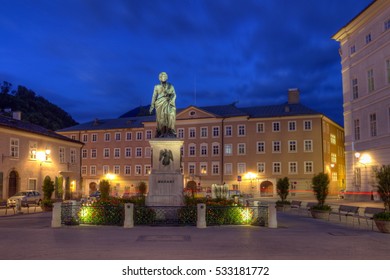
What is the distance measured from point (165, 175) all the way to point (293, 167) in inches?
1867

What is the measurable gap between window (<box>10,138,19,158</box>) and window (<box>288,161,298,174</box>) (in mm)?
38408

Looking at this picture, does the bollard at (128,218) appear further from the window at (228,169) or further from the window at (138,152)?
the window at (138,152)

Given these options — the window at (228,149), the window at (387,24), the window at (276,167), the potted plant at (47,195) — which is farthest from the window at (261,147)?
the potted plant at (47,195)

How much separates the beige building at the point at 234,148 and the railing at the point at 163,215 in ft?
145

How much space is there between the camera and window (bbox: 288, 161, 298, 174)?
6097 cm

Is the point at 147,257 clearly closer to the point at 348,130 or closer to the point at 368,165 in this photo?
the point at 368,165

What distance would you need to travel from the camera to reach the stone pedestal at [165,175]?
1642 centimetres

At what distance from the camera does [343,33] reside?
39844 millimetres

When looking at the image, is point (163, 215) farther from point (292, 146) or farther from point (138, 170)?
point (138, 170)

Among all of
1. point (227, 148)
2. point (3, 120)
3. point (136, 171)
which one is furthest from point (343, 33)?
point (136, 171)

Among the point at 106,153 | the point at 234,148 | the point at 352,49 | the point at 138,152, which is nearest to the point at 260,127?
the point at 234,148

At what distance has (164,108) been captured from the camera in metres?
17.8

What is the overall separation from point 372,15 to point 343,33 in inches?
216

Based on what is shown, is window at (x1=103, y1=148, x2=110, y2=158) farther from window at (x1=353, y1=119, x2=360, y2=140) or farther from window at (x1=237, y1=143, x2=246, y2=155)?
window at (x1=353, y1=119, x2=360, y2=140)
